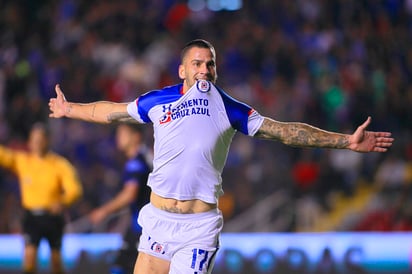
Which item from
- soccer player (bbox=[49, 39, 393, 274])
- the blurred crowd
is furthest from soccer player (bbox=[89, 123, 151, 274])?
the blurred crowd

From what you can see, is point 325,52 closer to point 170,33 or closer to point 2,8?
point 170,33

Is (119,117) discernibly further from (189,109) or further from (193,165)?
(193,165)

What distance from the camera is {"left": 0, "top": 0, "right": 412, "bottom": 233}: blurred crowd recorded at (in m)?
14.5

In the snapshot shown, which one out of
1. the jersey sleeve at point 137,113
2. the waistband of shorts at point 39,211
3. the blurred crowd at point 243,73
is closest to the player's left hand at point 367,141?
the jersey sleeve at point 137,113

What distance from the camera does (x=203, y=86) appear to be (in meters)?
6.04

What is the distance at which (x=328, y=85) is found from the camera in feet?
50.8

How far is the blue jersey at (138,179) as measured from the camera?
9281mm

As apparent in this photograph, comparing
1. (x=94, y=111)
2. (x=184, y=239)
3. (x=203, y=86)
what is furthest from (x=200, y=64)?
(x=184, y=239)

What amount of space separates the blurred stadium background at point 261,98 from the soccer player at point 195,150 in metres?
6.89

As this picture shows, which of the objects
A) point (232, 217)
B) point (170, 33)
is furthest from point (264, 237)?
point (170, 33)

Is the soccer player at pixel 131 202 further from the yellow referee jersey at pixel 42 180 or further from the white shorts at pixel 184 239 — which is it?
the white shorts at pixel 184 239

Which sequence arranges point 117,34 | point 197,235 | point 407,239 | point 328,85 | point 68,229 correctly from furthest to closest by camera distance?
point 117,34, point 328,85, point 68,229, point 407,239, point 197,235

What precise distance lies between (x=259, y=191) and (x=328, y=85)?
2324 millimetres

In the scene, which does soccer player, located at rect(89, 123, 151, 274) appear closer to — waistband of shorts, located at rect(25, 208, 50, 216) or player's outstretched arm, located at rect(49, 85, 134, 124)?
waistband of shorts, located at rect(25, 208, 50, 216)
